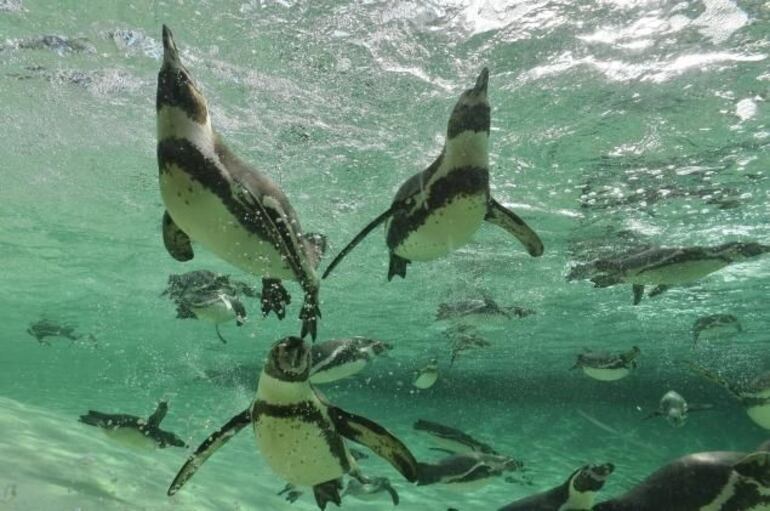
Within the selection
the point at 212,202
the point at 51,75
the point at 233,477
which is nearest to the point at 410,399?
the point at 233,477

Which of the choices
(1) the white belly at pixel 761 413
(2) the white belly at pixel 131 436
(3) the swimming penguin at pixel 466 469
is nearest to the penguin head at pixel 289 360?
(3) the swimming penguin at pixel 466 469

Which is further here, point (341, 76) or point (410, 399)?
point (410, 399)

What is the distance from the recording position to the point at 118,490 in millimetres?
7383

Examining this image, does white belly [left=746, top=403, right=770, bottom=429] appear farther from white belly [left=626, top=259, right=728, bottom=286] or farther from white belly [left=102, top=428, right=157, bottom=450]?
white belly [left=102, top=428, right=157, bottom=450]

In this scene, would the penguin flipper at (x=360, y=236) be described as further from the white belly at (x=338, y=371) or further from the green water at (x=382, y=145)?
the green water at (x=382, y=145)

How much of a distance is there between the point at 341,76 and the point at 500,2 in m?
2.83

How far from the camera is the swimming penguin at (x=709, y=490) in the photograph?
354cm

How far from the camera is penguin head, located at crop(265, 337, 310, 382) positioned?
3010 mm

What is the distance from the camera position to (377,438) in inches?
131

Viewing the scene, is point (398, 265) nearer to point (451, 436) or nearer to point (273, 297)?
point (273, 297)

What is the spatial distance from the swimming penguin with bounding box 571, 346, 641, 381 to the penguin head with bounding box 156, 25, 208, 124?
24.6 ft

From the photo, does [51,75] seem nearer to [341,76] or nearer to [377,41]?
[341,76]

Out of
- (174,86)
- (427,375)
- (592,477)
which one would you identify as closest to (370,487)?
(427,375)

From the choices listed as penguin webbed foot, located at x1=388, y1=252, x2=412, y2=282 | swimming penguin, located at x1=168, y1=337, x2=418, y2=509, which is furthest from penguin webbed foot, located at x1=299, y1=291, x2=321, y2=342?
penguin webbed foot, located at x1=388, y1=252, x2=412, y2=282
